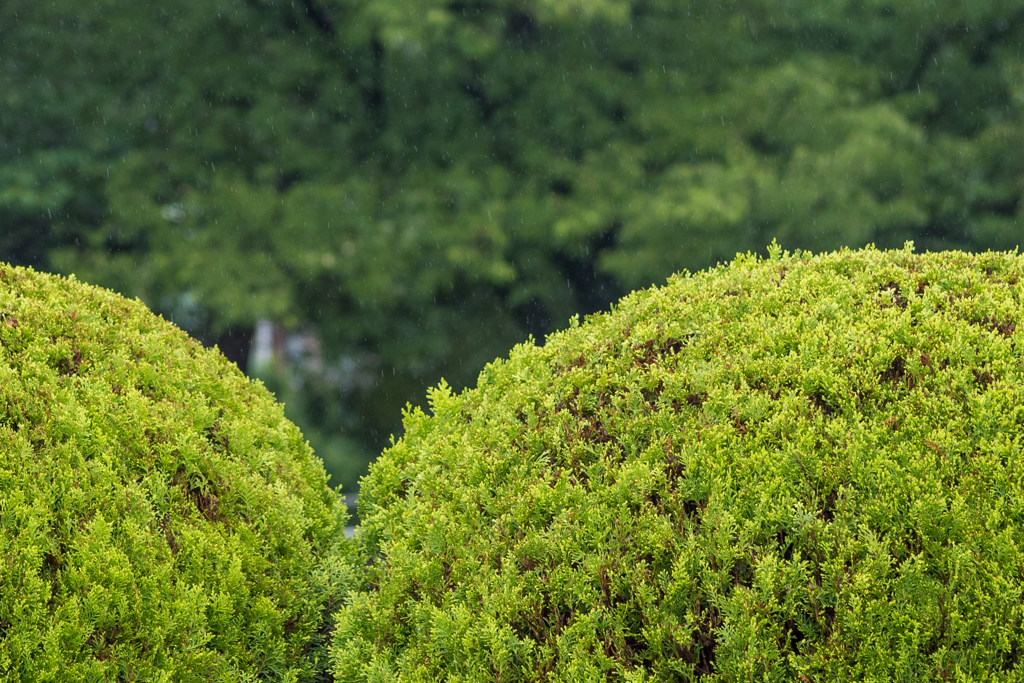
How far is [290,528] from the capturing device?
3469mm

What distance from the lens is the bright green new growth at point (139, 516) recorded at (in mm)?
2732

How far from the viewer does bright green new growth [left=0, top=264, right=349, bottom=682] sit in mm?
2732

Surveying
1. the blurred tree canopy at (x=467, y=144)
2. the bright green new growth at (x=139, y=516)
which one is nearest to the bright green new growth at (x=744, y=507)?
the bright green new growth at (x=139, y=516)

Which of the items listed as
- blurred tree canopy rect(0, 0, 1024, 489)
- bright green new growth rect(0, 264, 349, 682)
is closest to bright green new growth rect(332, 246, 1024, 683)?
bright green new growth rect(0, 264, 349, 682)

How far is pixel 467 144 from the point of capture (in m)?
14.0

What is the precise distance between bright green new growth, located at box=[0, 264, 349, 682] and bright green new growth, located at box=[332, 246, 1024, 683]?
41 centimetres

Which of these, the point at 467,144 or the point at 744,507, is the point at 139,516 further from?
the point at 467,144

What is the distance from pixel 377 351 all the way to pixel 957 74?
9.62 m

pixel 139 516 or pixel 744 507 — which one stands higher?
pixel 139 516

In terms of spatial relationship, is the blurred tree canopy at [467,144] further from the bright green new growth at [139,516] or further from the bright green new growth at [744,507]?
the bright green new growth at [744,507]

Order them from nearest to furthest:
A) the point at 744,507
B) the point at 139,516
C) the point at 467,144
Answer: the point at 744,507
the point at 139,516
the point at 467,144

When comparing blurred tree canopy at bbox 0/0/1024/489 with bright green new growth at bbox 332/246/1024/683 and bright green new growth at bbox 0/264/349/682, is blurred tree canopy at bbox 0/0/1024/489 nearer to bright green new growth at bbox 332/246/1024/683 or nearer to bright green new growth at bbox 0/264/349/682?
bright green new growth at bbox 0/264/349/682

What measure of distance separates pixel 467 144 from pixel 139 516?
37.9ft

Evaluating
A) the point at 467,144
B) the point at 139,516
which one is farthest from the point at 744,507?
the point at 467,144
